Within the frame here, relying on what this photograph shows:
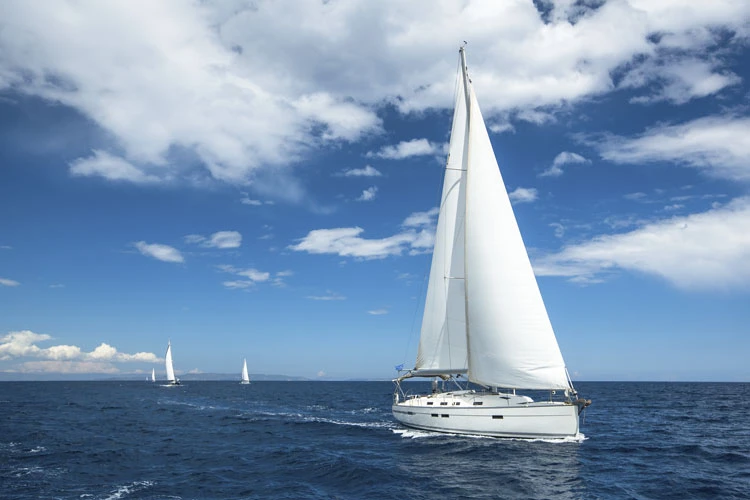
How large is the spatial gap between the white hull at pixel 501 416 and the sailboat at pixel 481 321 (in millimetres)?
69

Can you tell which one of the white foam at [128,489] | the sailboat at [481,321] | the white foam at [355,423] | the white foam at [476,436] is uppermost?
the sailboat at [481,321]

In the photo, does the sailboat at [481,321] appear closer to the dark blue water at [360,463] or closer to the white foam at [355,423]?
the dark blue water at [360,463]

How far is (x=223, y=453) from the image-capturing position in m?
31.9

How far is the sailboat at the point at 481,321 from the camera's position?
106ft

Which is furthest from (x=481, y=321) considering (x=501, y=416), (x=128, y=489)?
Result: (x=128, y=489)

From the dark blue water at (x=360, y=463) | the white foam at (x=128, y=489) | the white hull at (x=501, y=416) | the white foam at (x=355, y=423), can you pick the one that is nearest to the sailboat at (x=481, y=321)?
the white hull at (x=501, y=416)

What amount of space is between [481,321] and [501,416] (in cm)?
682

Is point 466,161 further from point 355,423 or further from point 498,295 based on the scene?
point 355,423

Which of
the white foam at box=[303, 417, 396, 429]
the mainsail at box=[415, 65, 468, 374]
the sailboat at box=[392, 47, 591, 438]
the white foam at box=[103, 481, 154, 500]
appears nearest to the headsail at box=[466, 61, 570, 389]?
the sailboat at box=[392, 47, 591, 438]

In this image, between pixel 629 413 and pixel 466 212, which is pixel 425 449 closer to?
pixel 466 212

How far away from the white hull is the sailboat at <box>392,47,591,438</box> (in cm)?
7

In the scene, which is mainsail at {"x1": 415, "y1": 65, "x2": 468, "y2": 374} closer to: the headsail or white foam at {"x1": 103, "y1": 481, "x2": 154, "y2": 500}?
the headsail

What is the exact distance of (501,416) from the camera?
3238 cm

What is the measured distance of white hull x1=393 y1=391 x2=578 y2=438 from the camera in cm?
3177
